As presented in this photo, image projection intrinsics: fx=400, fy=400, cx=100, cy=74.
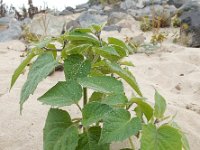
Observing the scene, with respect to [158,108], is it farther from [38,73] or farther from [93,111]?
[38,73]

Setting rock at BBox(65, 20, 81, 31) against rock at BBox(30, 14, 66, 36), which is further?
rock at BBox(65, 20, 81, 31)

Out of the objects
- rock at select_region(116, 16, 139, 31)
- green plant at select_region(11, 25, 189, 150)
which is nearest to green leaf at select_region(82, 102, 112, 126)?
green plant at select_region(11, 25, 189, 150)

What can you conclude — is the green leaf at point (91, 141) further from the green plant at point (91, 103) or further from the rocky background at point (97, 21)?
the rocky background at point (97, 21)

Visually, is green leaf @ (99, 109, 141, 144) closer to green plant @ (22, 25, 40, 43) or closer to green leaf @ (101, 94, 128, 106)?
green leaf @ (101, 94, 128, 106)

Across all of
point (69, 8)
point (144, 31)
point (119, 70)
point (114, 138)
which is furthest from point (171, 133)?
point (69, 8)

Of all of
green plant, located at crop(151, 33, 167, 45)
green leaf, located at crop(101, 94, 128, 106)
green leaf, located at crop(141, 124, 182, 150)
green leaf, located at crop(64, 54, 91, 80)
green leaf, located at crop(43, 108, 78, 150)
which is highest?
green leaf, located at crop(64, 54, 91, 80)
